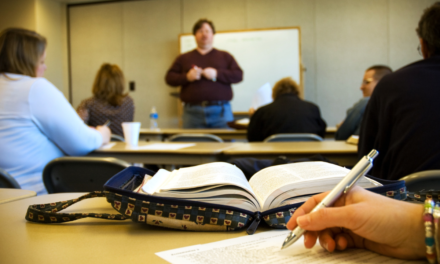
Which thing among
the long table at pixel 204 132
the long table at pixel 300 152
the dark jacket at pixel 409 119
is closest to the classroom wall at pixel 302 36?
the long table at pixel 204 132

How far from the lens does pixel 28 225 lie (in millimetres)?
682

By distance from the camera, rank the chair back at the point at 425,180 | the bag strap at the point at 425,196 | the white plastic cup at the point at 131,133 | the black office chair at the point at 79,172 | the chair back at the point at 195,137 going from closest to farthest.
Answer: the bag strap at the point at 425,196
the chair back at the point at 425,180
the black office chair at the point at 79,172
the white plastic cup at the point at 131,133
the chair back at the point at 195,137

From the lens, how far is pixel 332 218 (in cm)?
48

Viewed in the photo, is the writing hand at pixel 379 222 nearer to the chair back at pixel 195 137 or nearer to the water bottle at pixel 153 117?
the chair back at pixel 195 137

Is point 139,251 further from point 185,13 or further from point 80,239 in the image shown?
point 185,13

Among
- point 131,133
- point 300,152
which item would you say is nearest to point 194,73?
point 131,133

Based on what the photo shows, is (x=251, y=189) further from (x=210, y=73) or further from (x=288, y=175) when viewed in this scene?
(x=210, y=73)

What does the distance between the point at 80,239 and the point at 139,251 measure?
4.8 inches

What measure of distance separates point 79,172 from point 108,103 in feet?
5.84

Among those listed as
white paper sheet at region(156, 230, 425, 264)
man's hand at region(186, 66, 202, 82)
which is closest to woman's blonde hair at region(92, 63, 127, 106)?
man's hand at region(186, 66, 202, 82)

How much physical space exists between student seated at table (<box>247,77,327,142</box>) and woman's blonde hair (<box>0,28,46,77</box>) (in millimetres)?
1734

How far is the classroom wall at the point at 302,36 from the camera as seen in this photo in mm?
5820

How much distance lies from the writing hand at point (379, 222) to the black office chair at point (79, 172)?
1.13 meters

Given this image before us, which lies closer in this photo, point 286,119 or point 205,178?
point 205,178
